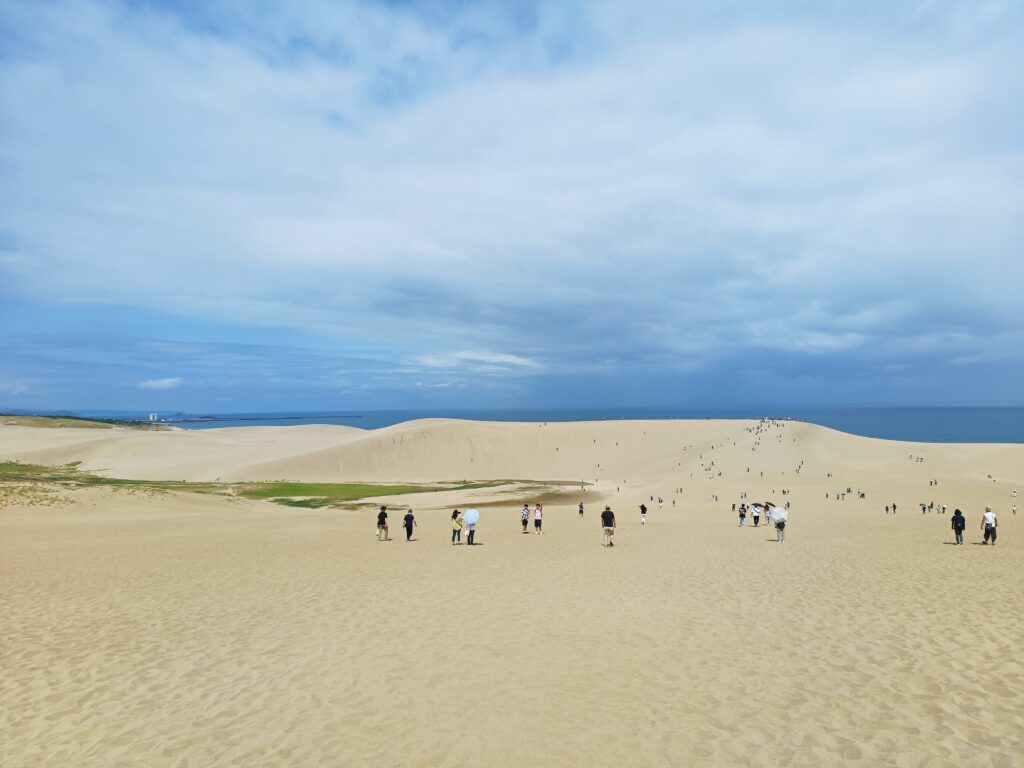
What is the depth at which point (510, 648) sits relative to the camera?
416 inches

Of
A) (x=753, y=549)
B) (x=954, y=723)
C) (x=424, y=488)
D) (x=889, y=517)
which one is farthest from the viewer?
(x=424, y=488)

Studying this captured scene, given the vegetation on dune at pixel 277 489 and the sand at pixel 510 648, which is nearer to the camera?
the sand at pixel 510 648

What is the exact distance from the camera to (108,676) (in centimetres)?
952

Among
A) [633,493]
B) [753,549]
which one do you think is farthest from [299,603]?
[633,493]

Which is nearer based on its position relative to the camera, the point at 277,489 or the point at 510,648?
the point at 510,648

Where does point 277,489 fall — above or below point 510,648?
below

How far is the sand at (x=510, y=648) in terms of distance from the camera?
7219 millimetres

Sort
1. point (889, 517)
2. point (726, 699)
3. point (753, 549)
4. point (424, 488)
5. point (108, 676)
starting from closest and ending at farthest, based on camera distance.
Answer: point (726, 699) < point (108, 676) < point (753, 549) < point (889, 517) < point (424, 488)

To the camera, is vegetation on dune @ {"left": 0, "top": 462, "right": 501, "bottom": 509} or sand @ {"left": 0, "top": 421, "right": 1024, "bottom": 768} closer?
sand @ {"left": 0, "top": 421, "right": 1024, "bottom": 768}

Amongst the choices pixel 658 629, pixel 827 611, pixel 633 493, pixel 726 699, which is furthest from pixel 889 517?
pixel 726 699

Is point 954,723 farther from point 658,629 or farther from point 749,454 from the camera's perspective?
point 749,454

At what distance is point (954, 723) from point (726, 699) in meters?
2.60

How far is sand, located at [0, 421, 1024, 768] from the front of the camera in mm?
7219

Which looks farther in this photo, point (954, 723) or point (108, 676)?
point (108, 676)
